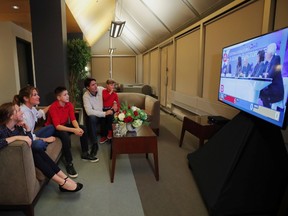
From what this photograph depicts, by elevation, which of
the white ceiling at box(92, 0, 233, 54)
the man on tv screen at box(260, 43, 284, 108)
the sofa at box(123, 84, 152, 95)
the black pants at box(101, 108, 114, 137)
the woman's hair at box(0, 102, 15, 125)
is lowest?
the black pants at box(101, 108, 114, 137)

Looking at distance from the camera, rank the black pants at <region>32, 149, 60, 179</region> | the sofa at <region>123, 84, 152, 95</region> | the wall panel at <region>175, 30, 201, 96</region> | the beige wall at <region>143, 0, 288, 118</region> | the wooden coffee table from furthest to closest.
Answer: the sofa at <region>123, 84, 152, 95</region> < the wall panel at <region>175, 30, 201, 96</region> < the beige wall at <region>143, 0, 288, 118</region> < the wooden coffee table < the black pants at <region>32, 149, 60, 179</region>

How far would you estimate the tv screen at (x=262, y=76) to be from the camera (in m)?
1.46

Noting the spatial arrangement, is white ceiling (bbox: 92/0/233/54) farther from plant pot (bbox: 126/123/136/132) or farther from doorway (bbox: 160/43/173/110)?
plant pot (bbox: 126/123/136/132)

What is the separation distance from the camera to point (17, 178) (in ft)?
5.15

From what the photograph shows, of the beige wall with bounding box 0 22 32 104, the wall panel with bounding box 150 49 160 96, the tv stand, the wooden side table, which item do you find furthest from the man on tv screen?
the wall panel with bounding box 150 49 160 96

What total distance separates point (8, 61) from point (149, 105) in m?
3.80

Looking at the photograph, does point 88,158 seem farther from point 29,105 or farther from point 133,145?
point 29,105

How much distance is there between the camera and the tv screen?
4.78 ft

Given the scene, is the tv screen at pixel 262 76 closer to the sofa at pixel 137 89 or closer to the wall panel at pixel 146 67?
the sofa at pixel 137 89

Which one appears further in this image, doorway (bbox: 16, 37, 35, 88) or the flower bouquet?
doorway (bbox: 16, 37, 35, 88)

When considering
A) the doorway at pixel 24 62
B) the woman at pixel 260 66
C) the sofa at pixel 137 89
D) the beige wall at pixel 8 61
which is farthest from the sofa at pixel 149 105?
the doorway at pixel 24 62

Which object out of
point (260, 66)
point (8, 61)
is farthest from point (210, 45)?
point (8, 61)

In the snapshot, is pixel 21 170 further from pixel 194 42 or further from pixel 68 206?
pixel 194 42

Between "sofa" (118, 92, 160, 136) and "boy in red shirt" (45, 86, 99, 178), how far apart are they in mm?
1388
